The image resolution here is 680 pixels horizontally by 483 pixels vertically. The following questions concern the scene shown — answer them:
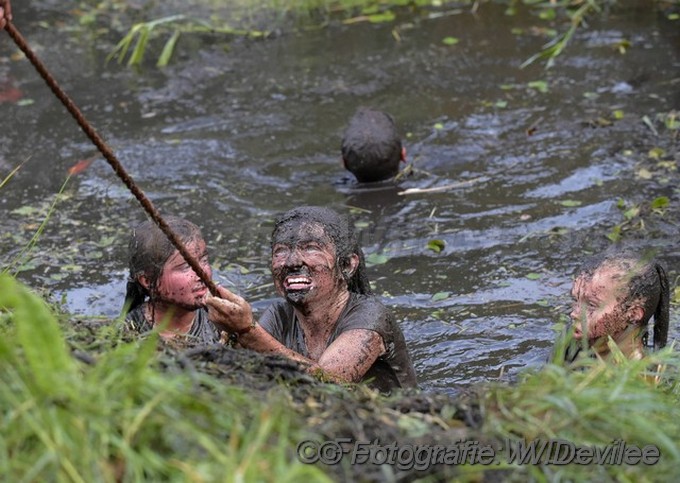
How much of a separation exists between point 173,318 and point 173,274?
32 centimetres

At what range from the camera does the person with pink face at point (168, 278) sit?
243 inches

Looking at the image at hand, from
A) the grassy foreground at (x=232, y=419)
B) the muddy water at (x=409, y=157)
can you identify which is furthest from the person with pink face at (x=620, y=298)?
the grassy foreground at (x=232, y=419)

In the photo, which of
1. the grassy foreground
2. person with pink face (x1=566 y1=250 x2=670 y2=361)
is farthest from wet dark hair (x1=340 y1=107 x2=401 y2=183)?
the grassy foreground

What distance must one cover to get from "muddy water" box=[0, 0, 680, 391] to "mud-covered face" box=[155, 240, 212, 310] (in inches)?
64.6

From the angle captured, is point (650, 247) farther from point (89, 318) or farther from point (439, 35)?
point (439, 35)

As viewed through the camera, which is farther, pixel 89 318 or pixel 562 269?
pixel 562 269

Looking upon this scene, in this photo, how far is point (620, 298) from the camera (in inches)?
229

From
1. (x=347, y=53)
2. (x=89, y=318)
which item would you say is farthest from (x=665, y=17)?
(x=89, y=318)

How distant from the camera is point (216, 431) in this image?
11.0 ft

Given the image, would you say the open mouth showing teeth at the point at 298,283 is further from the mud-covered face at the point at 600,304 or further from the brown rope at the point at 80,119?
the mud-covered face at the point at 600,304

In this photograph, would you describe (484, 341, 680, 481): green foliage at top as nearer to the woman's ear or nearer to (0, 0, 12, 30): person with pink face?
(0, 0, 12, 30): person with pink face

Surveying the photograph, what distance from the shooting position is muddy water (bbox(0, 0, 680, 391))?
7.84 metres

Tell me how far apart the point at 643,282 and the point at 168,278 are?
266 cm

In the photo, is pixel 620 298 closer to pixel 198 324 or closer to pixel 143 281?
pixel 198 324
